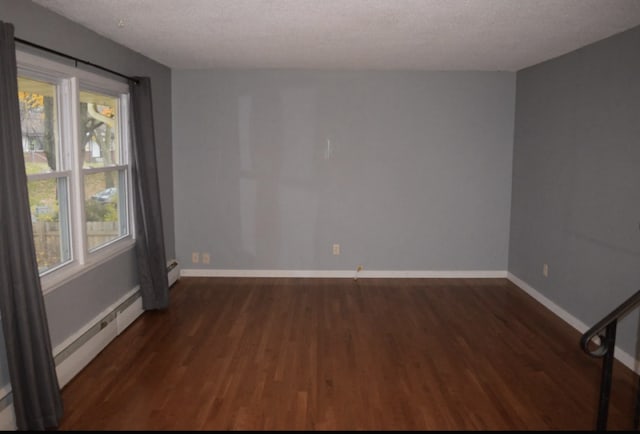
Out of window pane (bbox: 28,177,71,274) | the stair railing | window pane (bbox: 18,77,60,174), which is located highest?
window pane (bbox: 18,77,60,174)

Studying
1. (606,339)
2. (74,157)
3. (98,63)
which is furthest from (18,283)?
(606,339)

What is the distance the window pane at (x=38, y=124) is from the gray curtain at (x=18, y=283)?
50 cm

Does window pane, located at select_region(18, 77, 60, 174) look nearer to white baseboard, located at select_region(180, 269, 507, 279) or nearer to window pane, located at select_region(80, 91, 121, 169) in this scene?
window pane, located at select_region(80, 91, 121, 169)

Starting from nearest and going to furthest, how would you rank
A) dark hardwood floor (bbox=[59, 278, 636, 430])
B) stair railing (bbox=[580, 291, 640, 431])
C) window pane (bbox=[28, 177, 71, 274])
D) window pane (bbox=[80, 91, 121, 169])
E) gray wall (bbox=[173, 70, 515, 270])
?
stair railing (bbox=[580, 291, 640, 431]) → dark hardwood floor (bbox=[59, 278, 636, 430]) → window pane (bbox=[28, 177, 71, 274]) → window pane (bbox=[80, 91, 121, 169]) → gray wall (bbox=[173, 70, 515, 270])

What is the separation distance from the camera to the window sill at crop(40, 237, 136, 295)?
123 inches

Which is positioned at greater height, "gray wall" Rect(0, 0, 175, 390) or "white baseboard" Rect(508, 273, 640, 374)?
"gray wall" Rect(0, 0, 175, 390)

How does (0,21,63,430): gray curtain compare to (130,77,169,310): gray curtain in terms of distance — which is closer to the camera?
(0,21,63,430): gray curtain

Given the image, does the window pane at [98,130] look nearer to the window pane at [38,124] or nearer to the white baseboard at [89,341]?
the window pane at [38,124]

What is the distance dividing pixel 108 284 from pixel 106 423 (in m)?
1.48

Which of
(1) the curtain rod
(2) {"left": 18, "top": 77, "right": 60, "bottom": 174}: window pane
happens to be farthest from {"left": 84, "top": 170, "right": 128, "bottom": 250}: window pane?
(1) the curtain rod

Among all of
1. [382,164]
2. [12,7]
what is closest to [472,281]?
[382,164]

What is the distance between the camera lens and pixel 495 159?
568cm

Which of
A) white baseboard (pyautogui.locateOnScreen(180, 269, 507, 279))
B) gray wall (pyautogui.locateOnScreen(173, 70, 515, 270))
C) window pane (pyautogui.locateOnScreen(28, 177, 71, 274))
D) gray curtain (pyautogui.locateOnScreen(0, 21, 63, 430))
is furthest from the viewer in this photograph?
white baseboard (pyautogui.locateOnScreen(180, 269, 507, 279))

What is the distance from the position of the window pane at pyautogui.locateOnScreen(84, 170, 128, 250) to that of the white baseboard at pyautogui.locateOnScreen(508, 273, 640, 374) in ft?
12.9
